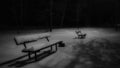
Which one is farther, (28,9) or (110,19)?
(110,19)

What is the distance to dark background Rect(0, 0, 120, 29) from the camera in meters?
27.9

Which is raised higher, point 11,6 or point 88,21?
point 11,6

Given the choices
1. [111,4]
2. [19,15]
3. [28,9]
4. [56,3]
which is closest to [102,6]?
[111,4]

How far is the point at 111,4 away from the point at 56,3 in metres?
16.0

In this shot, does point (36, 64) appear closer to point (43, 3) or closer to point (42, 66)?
point (42, 66)

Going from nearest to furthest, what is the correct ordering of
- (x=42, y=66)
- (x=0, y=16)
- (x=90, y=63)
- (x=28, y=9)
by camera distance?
(x=42, y=66) → (x=90, y=63) → (x=0, y=16) → (x=28, y=9)

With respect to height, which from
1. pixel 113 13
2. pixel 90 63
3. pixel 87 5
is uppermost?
pixel 87 5

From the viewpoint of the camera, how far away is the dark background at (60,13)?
27.9m

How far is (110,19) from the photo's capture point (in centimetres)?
3541

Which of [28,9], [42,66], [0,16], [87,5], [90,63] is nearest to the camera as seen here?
[42,66]

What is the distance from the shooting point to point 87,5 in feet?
112

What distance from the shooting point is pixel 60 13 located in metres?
30.6

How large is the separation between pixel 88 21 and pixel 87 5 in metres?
4.28

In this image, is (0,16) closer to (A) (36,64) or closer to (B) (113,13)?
(A) (36,64)
